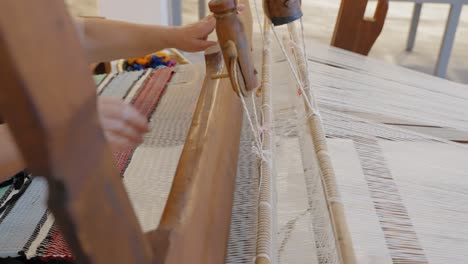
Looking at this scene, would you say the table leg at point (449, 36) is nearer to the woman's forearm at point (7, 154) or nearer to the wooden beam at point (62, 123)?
the woman's forearm at point (7, 154)

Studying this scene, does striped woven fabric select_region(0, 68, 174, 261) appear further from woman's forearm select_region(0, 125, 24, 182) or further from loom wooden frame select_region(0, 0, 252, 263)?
loom wooden frame select_region(0, 0, 252, 263)

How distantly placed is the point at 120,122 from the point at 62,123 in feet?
0.54

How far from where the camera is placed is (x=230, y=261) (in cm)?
62

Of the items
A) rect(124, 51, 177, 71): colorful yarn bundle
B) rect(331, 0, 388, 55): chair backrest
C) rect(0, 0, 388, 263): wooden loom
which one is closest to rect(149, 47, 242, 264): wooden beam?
rect(0, 0, 388, 263): wooden loom

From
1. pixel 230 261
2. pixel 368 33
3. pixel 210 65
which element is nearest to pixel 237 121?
pixel 210 65

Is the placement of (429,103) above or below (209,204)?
below

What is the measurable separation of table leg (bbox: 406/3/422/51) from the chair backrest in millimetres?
2278

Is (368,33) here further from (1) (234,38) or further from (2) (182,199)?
(2) (182,199)

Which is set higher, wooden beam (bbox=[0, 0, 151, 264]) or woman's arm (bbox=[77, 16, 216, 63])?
wooden beam (bbox=[0, 0, 151, 264])

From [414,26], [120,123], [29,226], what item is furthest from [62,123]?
[414,26]

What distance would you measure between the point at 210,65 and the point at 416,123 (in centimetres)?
50

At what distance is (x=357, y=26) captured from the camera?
1346 millimetres

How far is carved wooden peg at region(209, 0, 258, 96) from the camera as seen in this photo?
21.3 inches

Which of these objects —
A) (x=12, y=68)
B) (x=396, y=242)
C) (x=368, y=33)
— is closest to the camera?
(x=12, y=68)
